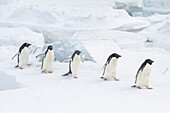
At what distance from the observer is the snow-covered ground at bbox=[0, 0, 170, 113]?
110 inches

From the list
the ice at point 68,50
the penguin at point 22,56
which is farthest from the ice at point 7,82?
the ice at point 68,50

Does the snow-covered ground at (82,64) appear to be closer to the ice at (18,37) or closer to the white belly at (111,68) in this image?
the ice at (18,37)

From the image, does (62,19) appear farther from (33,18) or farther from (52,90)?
(52,90)

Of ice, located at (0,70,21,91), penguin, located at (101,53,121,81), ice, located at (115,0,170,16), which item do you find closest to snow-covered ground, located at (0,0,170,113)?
ice, located at (0,70,21,91)

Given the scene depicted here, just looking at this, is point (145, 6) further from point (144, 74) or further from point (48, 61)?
point (144, 74)

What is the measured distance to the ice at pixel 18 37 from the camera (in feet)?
23.9

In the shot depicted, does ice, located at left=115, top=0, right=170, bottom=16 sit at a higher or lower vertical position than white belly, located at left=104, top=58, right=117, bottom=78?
higher

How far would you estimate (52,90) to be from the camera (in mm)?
3225

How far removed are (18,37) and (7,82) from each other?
354 centimetres

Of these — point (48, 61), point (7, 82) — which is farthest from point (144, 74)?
point (7, 82)

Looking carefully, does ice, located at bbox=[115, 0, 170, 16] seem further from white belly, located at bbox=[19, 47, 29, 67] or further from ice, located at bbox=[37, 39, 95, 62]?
white belly, located at bbox=[19, 47, 29, 67]

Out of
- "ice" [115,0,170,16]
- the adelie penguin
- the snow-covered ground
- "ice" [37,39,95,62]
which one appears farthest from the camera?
"ice" [115,0,170,16]

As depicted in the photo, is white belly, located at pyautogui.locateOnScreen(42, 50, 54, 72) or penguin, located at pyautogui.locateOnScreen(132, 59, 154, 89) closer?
penguin, located at pyautogui.locateOnScreen(132, 59, 154, 89)

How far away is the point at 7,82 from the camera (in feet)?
13.2
